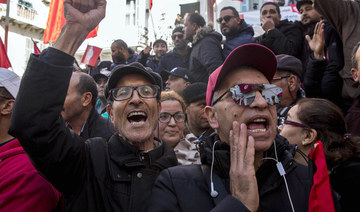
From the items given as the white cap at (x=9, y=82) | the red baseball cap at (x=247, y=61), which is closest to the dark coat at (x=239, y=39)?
the red baseball cap at (x=247, y=61)

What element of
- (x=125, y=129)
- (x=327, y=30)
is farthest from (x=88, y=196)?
(x=327, y=30)

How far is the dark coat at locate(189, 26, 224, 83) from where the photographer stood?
5.23 m

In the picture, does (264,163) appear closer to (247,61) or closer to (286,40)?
(247,61)

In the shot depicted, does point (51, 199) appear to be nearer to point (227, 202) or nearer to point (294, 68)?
point (227, 202)

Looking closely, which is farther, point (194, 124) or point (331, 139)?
point (194, 124)

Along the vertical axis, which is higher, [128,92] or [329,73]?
[128,92]

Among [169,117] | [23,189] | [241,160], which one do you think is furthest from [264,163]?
[169,117]

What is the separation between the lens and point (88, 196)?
2.15 m

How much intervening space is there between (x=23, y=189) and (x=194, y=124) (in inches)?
93.1

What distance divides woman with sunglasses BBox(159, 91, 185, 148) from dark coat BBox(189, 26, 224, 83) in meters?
1.23

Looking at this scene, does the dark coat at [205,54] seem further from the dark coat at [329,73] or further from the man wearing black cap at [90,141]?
the man wearing black cap at [90,141]

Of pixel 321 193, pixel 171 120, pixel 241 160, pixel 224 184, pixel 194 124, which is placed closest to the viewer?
pixel 321 193

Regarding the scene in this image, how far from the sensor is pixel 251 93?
81.3 inches

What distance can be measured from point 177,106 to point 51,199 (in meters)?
2.18
